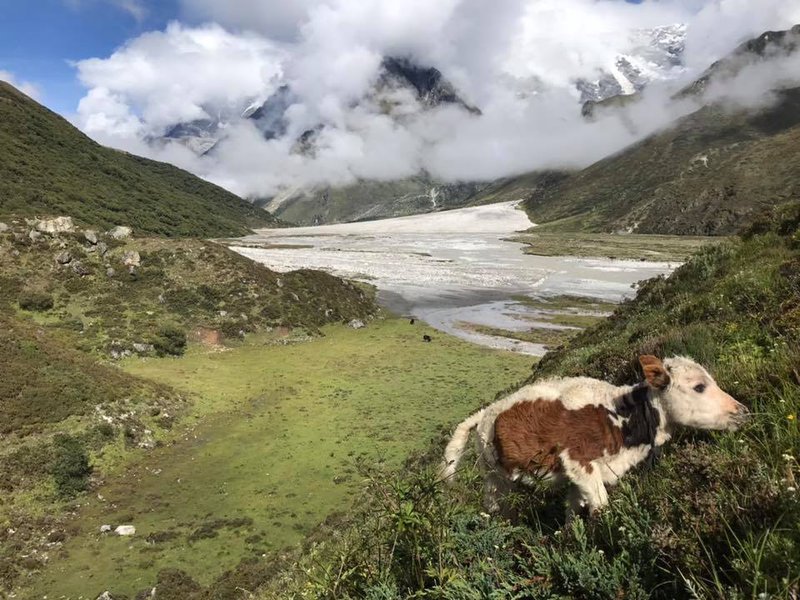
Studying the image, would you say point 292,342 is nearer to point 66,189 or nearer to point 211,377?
point 211,377

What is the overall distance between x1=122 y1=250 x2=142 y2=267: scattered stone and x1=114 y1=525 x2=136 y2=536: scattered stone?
31.8 m

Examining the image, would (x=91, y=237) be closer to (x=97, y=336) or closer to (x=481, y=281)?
(x=97, y=336)

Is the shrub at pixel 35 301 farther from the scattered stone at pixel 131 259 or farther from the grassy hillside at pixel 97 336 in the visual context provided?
the scattered stone at pixel 131 259

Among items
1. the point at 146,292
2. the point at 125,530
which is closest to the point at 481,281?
the point at 146,292

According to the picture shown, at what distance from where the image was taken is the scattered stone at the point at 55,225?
4116 cm

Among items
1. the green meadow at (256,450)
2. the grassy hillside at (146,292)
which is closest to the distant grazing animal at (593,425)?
the green meadow at (256,450)

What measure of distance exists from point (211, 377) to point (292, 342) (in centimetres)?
1067

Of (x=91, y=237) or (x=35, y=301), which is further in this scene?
(x=91, y=237)

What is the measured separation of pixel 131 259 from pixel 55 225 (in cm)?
703

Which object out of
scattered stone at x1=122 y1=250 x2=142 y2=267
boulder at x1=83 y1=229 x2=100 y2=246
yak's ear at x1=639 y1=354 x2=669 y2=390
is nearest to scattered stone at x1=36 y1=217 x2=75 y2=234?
boulder at x1=83 y1=229 x2=100 y2=246

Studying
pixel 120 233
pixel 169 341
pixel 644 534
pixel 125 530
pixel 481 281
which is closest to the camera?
pixel 644 534

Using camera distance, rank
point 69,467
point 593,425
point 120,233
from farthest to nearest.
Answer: point 120,233, point 69,467, point 593,425

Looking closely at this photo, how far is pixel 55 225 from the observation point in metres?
42.2

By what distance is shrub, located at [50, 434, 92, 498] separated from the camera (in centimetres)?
1652
